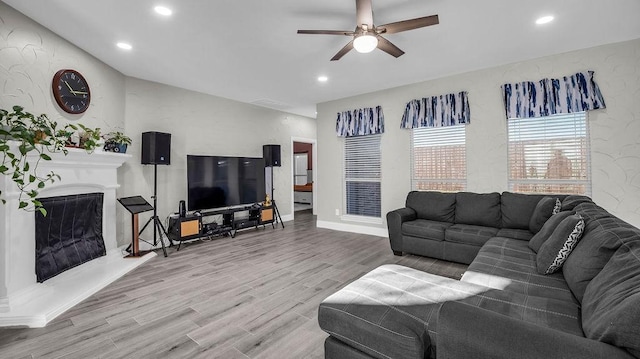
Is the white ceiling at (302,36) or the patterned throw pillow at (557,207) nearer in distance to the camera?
the white ceiling at (302,36)

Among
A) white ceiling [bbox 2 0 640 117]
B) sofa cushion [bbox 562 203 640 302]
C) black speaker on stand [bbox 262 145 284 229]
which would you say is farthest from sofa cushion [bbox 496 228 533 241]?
black speaker on stand [bbox 262 145 284 229]

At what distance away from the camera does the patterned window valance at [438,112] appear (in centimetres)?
436

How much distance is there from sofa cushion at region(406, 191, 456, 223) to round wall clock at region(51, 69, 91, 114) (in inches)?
180

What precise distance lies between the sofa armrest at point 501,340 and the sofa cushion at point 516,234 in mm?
2507

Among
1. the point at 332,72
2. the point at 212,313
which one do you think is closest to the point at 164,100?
the point at 332,72

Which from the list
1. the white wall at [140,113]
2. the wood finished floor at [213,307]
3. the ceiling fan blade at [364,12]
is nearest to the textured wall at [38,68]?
the white wall at [140,113]

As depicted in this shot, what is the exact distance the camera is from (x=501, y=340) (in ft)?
3.34

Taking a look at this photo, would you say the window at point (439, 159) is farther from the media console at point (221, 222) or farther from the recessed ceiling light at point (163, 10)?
the recessed ceiling light at point (163, 10)

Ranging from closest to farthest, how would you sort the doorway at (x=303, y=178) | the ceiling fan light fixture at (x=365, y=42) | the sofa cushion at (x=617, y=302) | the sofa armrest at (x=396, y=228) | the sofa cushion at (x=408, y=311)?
the sofa cushion at (x=617, y=302) → the sofa cushion at (x=408, y=311) → the ceiling fan light fixture at (x=365, y=42) → the sofa armrest at (x=396, y=228) → the doorway at (x=303, y=178)

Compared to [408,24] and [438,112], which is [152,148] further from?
[438,112]

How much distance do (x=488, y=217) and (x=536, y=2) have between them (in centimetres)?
239

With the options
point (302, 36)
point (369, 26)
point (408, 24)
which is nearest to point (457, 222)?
point (408, 24)

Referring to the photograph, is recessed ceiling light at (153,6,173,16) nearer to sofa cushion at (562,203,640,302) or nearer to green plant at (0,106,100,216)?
green plant at (0,106,100,216)

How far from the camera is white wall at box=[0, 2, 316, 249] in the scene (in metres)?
2.73
